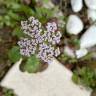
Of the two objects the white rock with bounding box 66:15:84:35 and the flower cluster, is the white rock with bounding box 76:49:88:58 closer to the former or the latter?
the white rock with bounding box 66:15:84:35

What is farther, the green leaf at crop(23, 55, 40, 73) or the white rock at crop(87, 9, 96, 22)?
the white rock at crop(87, 9, 96, 22)

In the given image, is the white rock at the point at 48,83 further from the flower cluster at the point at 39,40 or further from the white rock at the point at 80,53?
the flower cluster at the point at 39,40

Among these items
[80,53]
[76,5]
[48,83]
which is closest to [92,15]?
[76,5]

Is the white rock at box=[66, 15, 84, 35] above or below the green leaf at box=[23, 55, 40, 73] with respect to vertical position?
above

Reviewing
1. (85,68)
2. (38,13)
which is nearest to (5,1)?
(38,13)

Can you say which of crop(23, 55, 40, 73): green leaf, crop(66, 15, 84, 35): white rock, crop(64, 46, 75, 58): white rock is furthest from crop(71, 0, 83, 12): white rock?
crop(23, 55, 40, 73): green leaf

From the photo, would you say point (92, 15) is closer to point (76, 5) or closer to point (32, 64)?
point (76, 5)

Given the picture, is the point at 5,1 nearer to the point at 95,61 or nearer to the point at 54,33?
the point at 54,33
